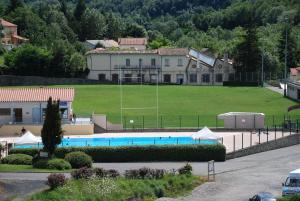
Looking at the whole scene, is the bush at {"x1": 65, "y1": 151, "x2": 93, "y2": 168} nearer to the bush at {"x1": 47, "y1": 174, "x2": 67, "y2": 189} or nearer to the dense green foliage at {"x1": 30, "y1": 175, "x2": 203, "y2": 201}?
the dense green foliage at {"x1": 30, "y1": 175, "x2": 203, "y2": 201}

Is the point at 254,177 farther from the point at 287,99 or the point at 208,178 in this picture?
the point at 287,99

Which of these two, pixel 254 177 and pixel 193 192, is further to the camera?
pixel 254 177

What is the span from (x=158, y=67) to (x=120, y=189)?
71937 millimetres

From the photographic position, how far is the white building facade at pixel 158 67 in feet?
359

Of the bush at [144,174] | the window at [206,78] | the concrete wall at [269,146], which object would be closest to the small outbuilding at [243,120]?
the concrete wall at [269,146]

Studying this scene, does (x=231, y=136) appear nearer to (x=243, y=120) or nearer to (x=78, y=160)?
(x=243, y=120)

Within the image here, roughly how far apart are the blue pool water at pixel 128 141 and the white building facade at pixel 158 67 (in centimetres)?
5044

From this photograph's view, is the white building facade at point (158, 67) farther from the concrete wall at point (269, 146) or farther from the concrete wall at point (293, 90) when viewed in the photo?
the concrete wall at point (269, 146)

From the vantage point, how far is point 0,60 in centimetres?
11438

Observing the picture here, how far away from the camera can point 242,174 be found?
47.2m

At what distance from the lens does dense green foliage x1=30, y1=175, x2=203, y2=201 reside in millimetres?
36656

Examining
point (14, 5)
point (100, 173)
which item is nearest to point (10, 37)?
point (14, 5)

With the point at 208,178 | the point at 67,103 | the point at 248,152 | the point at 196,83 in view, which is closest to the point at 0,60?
the point at 196,83

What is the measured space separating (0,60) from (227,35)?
8044 cm
